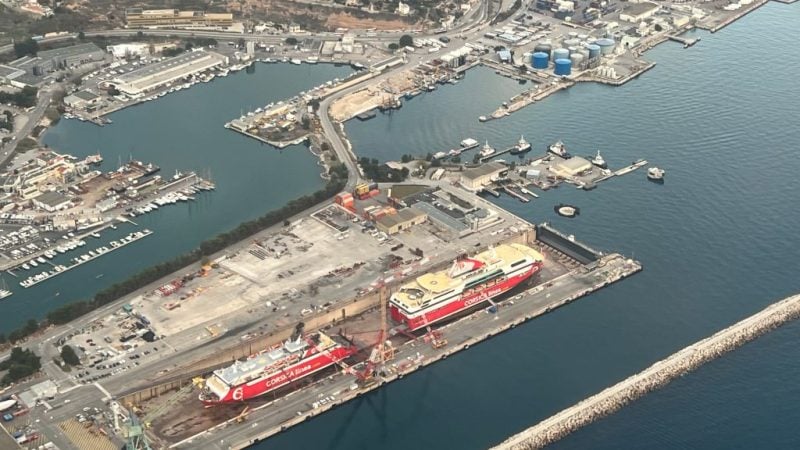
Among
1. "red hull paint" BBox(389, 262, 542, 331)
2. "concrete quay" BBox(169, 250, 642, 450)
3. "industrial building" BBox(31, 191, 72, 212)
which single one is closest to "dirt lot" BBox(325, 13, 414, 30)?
"industrial building" BBox(31, 191, 72, 212)

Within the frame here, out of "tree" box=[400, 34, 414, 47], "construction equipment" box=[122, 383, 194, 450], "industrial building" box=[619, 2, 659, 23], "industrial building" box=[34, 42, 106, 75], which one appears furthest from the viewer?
"industrial building" box=[619, 2, 659, 23]

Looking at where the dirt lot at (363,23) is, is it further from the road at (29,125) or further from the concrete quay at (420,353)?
the concrete quay at (420,353)

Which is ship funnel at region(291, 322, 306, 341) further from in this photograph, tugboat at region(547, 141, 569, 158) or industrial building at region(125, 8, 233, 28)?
industrial building at region(125, 8, 233, 28)

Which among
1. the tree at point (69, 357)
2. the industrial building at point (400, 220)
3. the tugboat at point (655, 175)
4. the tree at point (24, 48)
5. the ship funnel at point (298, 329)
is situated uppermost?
the tree at point (24, 48)

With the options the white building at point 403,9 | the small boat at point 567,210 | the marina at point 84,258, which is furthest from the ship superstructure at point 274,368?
the white building at point 403,9

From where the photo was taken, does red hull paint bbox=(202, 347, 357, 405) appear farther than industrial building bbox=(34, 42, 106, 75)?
No

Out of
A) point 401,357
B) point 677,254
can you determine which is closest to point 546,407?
point 401,357
